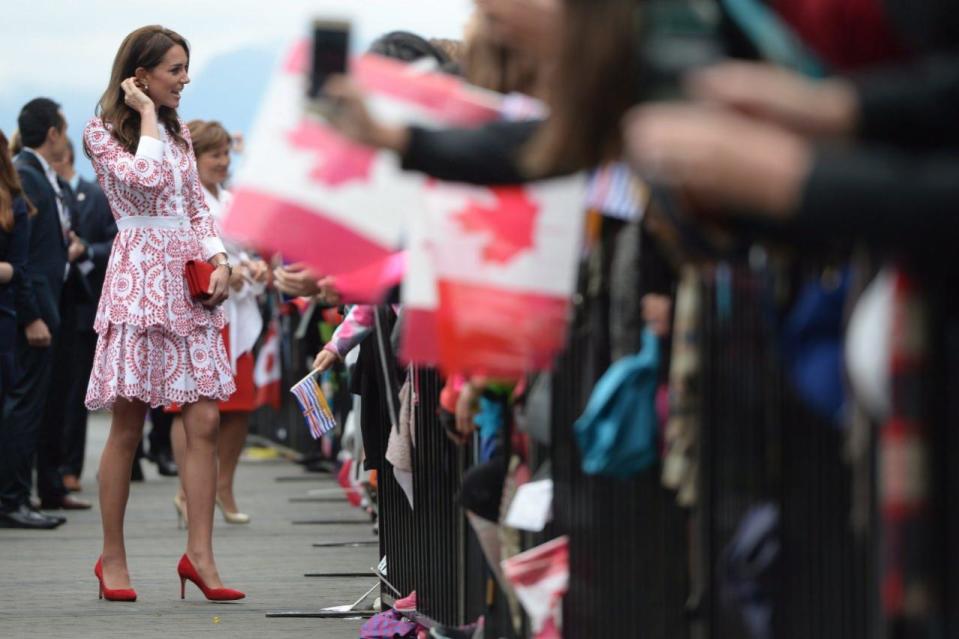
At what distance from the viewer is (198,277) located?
8312mm

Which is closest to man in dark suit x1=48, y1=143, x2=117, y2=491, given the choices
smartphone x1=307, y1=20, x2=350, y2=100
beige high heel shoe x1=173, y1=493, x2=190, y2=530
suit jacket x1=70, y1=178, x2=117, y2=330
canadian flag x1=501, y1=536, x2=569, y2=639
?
suit jacket x1=70, y1=178, x2=117, y2=330

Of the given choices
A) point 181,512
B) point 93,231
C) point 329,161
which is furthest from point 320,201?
point 93,231

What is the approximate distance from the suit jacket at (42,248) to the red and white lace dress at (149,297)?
12.6 feet

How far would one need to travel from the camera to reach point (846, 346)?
110 inches

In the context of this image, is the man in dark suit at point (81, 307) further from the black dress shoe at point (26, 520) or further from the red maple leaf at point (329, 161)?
the red maple leaf at point (329, 161)

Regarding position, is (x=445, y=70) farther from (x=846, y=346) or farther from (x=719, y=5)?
(x=846, y=346)

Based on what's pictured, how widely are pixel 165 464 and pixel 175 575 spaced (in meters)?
7.37

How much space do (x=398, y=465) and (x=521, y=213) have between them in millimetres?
3098

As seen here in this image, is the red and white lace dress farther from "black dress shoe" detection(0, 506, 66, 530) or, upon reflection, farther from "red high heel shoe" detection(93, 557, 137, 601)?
"black dress shoe" detection(0, 506, 66, 530)

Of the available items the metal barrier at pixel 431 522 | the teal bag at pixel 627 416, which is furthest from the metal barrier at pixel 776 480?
the metal barrier at pixel 431 522

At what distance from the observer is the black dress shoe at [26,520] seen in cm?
1205

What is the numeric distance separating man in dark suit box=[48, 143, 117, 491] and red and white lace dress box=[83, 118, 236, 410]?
18.4 feet

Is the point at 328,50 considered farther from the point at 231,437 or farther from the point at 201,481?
the point at 231,437

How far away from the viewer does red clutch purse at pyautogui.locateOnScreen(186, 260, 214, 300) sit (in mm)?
8305
